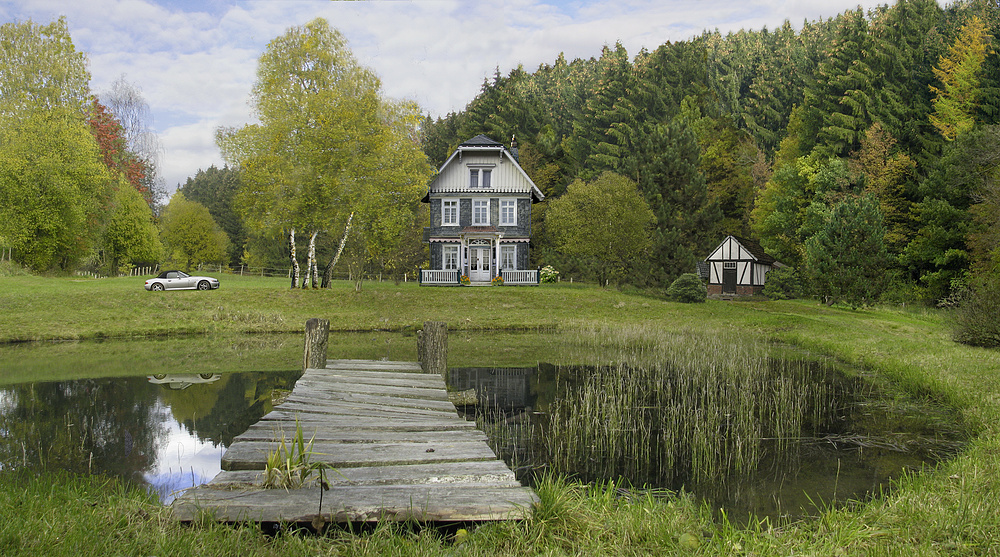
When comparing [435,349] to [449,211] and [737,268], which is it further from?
[737,268]

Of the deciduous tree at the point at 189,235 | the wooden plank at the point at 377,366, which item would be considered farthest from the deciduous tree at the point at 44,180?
the wooden plank at the point at 377,366

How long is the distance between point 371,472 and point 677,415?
224 inches

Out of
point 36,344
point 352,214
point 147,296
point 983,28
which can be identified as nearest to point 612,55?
point 983,28

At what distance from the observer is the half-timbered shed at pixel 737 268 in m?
38.6

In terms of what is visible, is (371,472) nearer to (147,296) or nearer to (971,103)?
(147,296)

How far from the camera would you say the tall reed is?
7.18 metres

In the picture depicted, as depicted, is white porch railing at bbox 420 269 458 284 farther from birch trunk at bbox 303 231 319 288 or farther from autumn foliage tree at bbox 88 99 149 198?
autumn foliage tree at bbox 88 99 149 198

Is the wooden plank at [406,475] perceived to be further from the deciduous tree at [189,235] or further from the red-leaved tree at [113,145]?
the deciduous tree at [189,235]

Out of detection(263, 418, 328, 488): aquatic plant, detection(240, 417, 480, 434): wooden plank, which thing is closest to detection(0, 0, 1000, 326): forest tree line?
detection(240, 417, 480, 434): wooden plank

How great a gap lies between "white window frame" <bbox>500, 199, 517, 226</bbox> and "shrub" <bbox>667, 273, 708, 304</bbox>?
394 inches

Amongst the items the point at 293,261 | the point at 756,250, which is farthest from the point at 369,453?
the point at 756,250

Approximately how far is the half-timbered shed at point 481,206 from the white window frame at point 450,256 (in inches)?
7.7

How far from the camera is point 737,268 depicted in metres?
39.1

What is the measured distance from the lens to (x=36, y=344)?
17.7 meters
